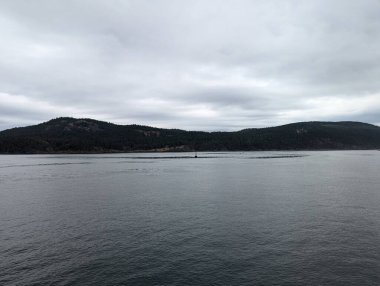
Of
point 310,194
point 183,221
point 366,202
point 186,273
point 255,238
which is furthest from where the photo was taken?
point 310,194

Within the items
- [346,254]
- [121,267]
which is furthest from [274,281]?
[121,267]

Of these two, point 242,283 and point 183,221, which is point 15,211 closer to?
point 183,221

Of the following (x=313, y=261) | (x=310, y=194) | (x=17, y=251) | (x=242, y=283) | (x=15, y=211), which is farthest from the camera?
(x=310, y=194)

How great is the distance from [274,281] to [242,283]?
2.84m

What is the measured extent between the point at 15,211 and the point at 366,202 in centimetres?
6500

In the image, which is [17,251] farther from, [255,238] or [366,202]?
[366,202]

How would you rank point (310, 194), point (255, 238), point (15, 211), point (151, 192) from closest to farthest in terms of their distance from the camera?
1. point (255, 238)
2. point (15, 211)
3. point (310, 194)
4. point (151, 192)

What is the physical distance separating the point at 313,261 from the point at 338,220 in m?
19.0

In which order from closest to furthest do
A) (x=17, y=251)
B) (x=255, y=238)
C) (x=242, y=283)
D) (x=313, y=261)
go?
(x=242, y=283), (x=313, y=261), (x=17, y=251), (x=255, y=238)

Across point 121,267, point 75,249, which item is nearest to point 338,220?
point 121,267

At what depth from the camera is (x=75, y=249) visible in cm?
3725

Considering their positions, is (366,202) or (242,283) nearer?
(242,283)

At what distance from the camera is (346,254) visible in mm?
34969

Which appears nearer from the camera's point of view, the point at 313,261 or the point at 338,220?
the point at 313,261
